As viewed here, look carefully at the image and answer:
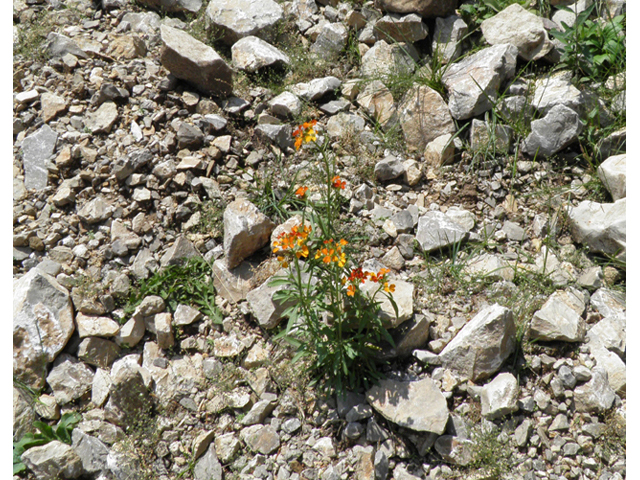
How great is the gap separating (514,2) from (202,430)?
4.79 m

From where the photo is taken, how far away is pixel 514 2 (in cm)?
489

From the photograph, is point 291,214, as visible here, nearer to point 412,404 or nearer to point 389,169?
point 389,169

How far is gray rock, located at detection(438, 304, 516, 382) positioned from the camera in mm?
3119

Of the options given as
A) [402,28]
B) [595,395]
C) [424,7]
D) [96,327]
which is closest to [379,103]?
[402,28]

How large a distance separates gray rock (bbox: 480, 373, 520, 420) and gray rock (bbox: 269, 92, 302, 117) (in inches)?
114

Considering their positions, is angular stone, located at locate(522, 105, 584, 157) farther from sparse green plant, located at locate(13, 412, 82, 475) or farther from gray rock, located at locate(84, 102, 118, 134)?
sparse green plant, located at locate(13, 412, 82, 475)

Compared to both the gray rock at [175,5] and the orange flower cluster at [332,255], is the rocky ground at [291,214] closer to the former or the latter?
the gray rock at [175,5]

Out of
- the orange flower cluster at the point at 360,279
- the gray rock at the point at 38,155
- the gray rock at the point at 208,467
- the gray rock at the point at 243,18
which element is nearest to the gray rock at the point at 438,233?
the orange flower cluster at the point at 360,279

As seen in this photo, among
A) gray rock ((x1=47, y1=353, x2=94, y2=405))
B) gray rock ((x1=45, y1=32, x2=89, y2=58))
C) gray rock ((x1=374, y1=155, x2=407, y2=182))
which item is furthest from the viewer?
gray rock ((x1=45, y1=32, x2=89, y2=58))

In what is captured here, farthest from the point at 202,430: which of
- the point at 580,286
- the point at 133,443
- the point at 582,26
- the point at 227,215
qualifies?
Answer: the point at 582,26

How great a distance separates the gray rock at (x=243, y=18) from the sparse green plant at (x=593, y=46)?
280 cm

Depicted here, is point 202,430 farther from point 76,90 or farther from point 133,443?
point 76,90

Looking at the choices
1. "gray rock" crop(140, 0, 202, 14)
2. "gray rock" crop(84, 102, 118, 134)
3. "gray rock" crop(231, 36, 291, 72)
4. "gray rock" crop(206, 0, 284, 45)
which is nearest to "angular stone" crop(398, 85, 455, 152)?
"gray rock" crop(231, 36, 291, 72)

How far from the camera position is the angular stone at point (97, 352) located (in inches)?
139
